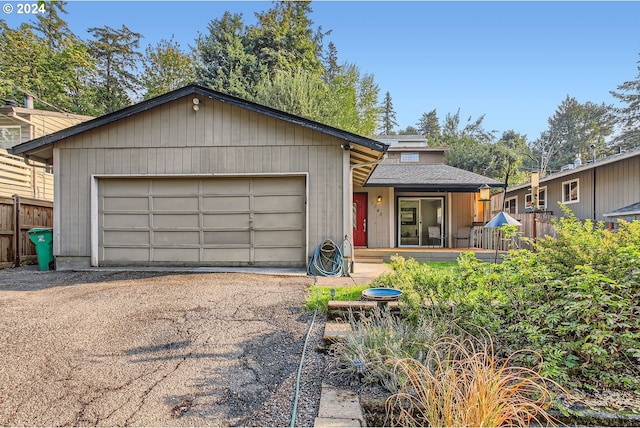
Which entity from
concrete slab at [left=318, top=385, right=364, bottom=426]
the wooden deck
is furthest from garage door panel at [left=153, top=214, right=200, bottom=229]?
concrete slab at [left=318, top=385, right=364, bottom=426]

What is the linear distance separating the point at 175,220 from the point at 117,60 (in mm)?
25614

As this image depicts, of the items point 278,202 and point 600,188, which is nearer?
point 278,202

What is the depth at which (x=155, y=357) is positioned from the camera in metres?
3.02

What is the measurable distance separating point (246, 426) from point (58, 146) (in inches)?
312

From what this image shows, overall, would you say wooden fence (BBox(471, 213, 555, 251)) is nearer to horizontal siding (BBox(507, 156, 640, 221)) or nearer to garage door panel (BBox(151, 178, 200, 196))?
horizontal siding (BBox(507, 156, 640, 221))

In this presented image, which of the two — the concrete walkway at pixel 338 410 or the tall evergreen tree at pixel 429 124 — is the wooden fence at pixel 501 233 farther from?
the tall evergreen tree at pixel 429 124

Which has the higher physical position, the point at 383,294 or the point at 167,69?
the point at 167,69

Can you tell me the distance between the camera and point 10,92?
19.2m

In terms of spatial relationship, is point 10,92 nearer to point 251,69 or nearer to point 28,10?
point 251,69

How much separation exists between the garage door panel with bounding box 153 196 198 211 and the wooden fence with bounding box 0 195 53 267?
12.0ft

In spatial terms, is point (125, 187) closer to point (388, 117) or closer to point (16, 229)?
point (16, 229)

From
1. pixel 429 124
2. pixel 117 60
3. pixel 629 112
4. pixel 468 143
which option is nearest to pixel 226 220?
pixel 117 60

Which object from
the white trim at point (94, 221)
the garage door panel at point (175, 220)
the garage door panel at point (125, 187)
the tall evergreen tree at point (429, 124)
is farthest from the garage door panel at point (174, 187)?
the tall evergreen tree at point (429, 124)

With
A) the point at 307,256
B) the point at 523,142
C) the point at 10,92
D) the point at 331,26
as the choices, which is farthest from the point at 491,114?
the point at 10,92
